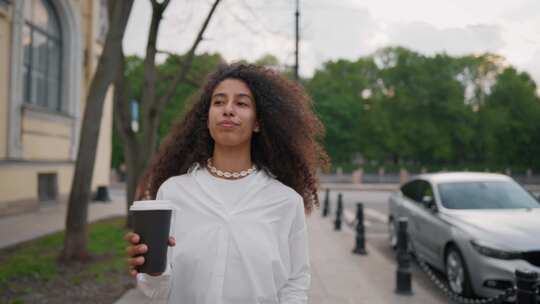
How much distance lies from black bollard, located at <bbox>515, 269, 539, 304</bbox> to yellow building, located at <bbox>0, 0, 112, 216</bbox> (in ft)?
39.4

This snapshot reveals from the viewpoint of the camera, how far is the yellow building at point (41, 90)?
12.1 meters

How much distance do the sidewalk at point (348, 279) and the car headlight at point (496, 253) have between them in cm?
88

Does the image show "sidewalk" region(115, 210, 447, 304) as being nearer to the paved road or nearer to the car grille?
the paved road

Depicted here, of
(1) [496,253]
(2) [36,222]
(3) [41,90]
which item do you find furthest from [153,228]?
(3) [41,90]

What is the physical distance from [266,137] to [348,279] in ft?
15.6

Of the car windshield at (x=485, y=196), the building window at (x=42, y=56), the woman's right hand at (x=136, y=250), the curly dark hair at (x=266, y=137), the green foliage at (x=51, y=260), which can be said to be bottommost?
the green foliage at (x=51, y=260)

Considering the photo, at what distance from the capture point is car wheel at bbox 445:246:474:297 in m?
5.58

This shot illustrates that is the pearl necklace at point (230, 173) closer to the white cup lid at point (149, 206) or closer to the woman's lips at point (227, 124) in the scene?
the woman's lips at point (227, 124)

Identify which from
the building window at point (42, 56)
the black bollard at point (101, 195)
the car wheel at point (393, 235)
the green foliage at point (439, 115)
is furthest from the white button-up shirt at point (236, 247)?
the green foliage at point (439, 115)

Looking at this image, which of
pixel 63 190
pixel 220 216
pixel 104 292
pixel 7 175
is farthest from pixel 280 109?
pixel 63 190

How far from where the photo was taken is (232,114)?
2082 millimetres

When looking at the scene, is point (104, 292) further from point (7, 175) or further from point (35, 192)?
point (35, 192)

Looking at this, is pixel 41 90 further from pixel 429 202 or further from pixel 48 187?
pixel 429 202

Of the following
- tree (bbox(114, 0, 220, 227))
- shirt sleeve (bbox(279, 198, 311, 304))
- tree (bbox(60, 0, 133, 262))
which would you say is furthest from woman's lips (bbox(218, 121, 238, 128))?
tree (bbox(114, 0, 220, 227))
